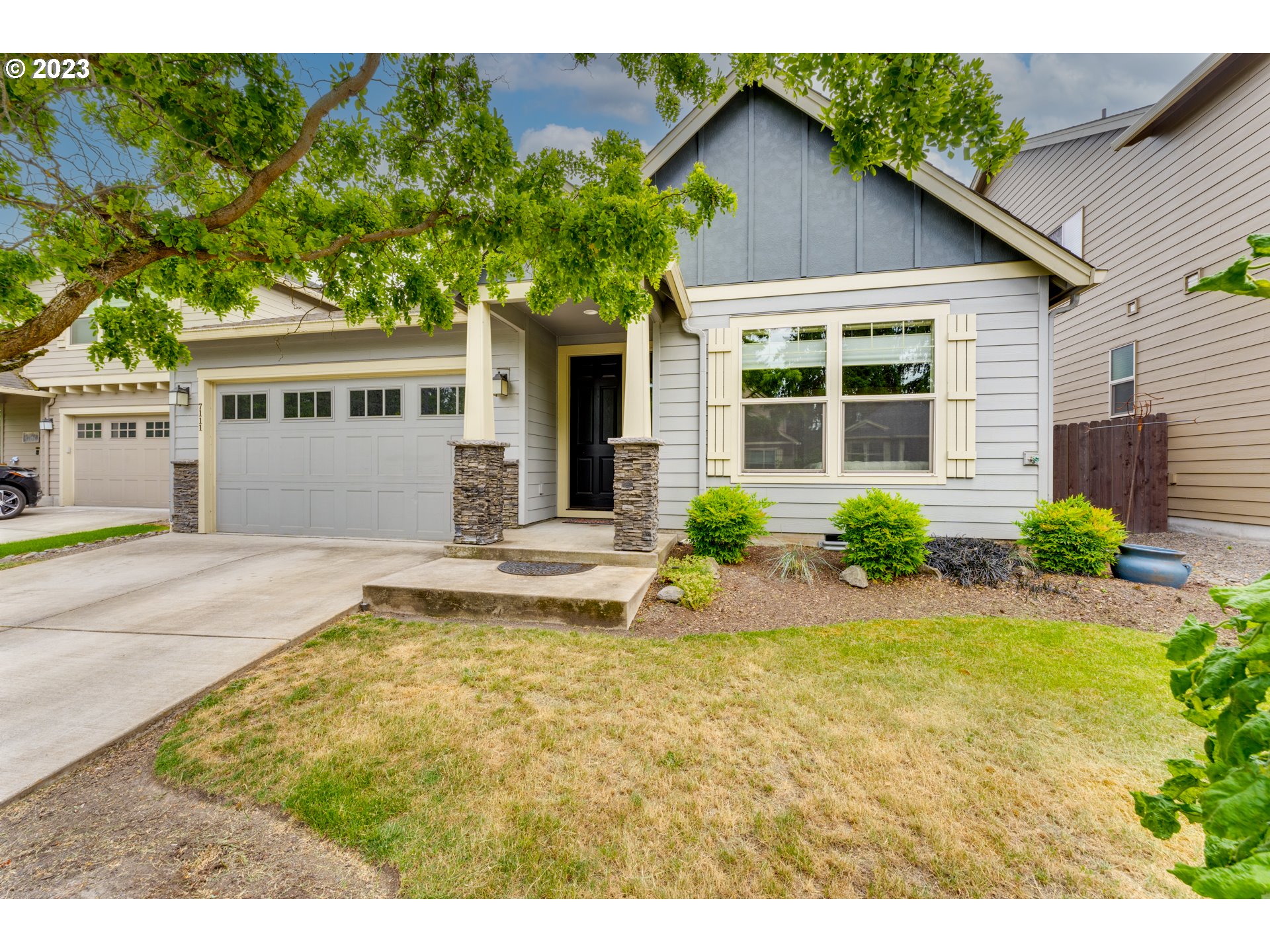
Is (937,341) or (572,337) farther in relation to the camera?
(572,337)

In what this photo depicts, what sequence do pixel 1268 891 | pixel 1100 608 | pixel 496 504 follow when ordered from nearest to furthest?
pixel 1268 891, pixel 1100 608, pixel 496 504

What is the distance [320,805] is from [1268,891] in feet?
8.09

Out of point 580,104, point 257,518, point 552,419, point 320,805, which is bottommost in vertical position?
point 320,805

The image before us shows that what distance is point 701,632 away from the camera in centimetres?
367

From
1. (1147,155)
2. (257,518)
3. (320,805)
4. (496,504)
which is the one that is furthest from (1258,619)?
(1147,155)

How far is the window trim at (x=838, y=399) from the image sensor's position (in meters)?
5.52

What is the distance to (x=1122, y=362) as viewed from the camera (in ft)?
25.1

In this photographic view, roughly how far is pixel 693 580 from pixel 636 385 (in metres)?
1.99

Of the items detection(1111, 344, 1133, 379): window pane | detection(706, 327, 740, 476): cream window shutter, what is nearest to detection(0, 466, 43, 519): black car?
detection(706, 327, 740, 476): cream window shutter

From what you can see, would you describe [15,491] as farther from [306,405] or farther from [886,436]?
[886,436]

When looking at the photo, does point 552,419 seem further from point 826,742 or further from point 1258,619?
point 1258,619

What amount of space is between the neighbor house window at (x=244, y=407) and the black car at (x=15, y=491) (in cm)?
509

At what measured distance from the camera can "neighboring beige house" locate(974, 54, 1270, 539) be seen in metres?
5.65

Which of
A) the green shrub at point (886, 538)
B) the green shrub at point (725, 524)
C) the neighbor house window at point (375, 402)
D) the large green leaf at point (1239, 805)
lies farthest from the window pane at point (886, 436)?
the neighbor house window at point (375, 402)
